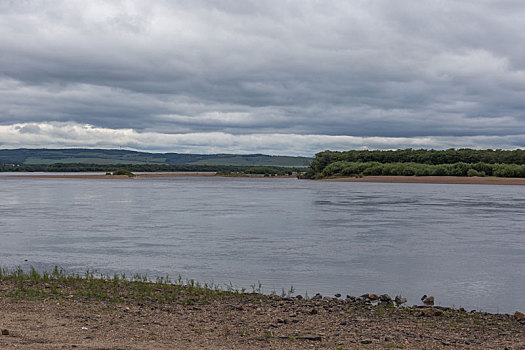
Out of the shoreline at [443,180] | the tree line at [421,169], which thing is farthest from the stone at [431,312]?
the tree line at [421,169]

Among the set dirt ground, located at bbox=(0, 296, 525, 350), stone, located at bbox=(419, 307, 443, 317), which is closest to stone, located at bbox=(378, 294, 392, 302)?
dirt ground, located at bbox=(0, 296, 525, 350)

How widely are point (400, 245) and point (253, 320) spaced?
1198 centimetres

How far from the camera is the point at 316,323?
10.2 meters

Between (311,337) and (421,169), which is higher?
(421,169)

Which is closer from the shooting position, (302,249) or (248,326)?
(248,326)

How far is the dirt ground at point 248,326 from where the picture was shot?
28.3 ft

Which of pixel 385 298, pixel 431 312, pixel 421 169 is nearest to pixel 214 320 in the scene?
pixel 385 298

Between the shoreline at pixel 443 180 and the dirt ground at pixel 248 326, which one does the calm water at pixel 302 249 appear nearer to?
the dirt ground at pixel 248 326

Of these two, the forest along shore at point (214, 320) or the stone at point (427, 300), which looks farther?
the stone at point (427, 300)

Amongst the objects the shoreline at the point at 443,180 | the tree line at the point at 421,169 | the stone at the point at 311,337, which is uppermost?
the tree line at the point at 421,169

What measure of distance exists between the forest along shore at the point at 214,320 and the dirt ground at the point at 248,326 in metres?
0.02

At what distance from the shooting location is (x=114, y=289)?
41.1ft

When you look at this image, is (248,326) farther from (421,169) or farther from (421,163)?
(421,163)

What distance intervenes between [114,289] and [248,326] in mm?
4085
